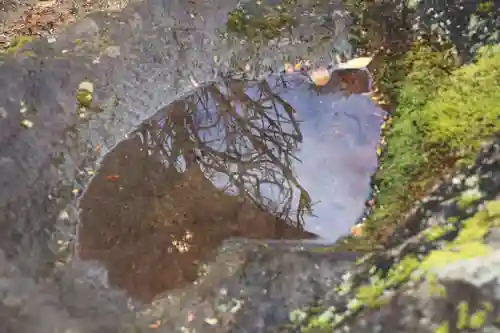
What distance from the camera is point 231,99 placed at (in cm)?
363

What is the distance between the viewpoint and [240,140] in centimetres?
346

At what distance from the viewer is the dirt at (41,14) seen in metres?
3.93

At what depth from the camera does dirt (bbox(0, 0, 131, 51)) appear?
393 centimetres

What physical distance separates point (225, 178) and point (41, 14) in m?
1.91

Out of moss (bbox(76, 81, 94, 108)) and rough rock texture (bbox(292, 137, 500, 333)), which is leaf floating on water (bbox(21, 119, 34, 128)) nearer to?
moss (bbox(76, 81, 94, 108))

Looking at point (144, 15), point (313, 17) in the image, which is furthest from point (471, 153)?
point (144, 15)

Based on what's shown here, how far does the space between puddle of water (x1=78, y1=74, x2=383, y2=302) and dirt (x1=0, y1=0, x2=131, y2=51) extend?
1.01 metres

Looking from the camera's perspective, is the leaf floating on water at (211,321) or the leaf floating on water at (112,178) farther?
the leaf floating on water at (112,178)

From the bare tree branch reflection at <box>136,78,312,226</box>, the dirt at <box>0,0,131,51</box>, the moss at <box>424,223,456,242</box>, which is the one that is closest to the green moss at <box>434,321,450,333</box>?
the moss at <box>424,223,456,242</box>

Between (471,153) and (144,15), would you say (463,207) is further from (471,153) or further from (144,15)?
(144,15)

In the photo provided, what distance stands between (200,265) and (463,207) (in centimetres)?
136

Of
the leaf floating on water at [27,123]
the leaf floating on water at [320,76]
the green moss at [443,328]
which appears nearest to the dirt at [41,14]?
the leaf floating on water at [27,123]

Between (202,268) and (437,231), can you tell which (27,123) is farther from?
(437,231)

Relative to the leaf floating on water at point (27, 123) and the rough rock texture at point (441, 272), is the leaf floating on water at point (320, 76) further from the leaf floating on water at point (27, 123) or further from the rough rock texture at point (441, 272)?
the leaf floating on water at point (27, 123)
